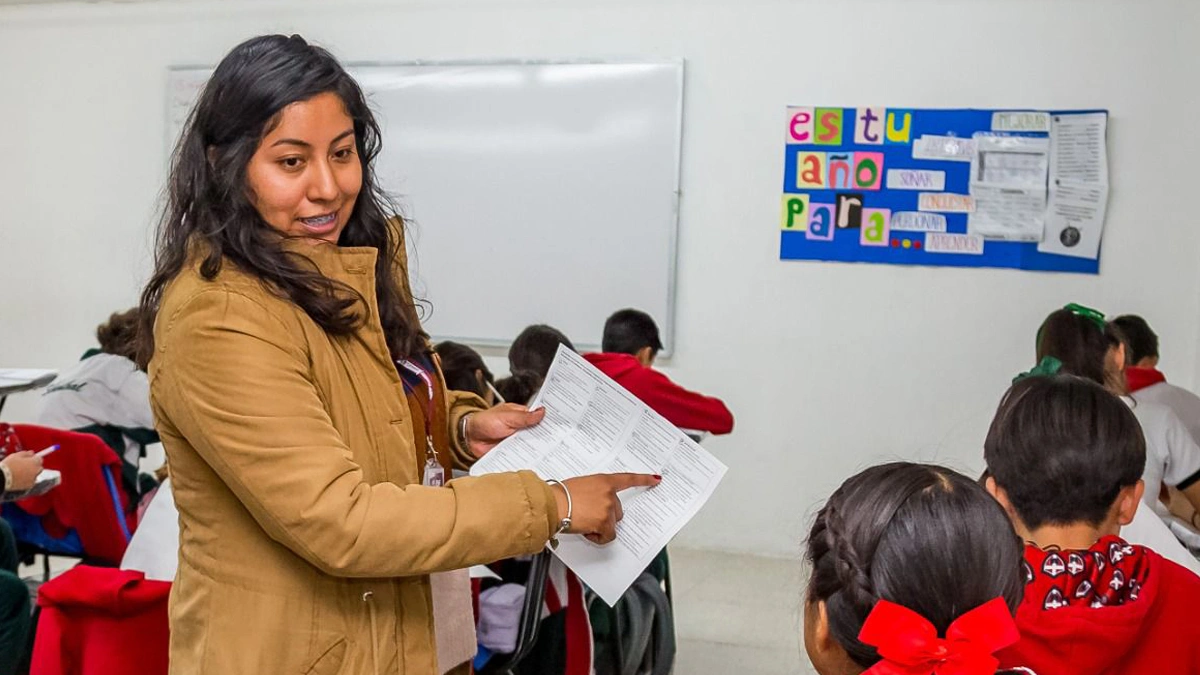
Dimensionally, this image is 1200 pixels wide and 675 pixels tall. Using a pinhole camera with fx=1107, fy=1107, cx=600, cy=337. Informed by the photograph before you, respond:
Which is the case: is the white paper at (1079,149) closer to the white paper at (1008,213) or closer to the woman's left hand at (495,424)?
the white paper at (1008,213)

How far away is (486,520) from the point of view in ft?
3.78

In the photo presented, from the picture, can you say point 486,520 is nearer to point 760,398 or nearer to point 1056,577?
point 1056,577

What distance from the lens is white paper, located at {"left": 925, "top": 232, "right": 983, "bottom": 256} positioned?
4.10m

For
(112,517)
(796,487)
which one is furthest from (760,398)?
(112,517)

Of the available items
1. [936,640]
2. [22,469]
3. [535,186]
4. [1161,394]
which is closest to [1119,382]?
[1161,394]

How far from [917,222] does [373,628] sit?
3340mm

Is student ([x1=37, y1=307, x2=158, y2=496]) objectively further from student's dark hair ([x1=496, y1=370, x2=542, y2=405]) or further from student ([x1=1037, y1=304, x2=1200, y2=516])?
student ([x1=1037, y1=304, x2=1200, y2=516])

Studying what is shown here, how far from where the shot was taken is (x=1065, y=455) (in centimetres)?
140

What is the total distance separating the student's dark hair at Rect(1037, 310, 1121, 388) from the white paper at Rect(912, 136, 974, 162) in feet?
5.16

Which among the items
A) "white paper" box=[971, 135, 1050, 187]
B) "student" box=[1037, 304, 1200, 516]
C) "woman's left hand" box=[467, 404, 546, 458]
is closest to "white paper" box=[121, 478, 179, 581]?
"woman's left hand" box=[467, 404, 546, 458]

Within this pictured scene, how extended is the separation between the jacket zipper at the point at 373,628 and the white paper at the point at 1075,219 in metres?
3.42

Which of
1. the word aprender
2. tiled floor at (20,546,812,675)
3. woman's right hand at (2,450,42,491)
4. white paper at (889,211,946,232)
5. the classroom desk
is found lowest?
tiled floor at (20,546,812,675)

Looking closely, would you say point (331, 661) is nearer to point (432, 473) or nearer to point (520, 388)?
point (432, 473)

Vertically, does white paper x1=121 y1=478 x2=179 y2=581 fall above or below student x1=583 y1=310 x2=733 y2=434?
below
